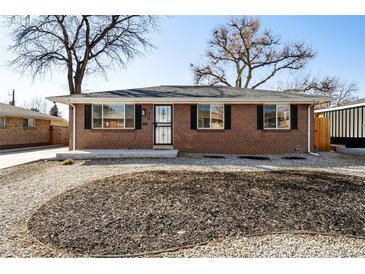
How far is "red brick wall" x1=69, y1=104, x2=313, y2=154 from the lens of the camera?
11.4m

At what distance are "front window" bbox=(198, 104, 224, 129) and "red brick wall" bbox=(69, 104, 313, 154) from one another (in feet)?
0.94

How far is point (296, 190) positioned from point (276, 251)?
7.81 feet

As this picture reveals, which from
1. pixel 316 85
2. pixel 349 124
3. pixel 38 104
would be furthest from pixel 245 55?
pixel 38 104

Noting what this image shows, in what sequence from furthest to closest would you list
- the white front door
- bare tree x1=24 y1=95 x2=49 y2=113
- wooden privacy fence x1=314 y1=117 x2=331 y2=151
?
bare tree x1=24 y1=95 x2=49 y2=113 < wooden privacy fence x1=314 y1=117 x2=331 y2=151 < the white front door

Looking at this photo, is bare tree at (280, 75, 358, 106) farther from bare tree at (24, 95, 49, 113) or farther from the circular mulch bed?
bare tree at (24, 95, 49, 113)

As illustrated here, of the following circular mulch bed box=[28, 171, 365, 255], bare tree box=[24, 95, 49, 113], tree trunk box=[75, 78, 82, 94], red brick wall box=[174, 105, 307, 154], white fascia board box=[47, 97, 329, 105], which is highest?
bare tree box=[24, 95, 49, 113]

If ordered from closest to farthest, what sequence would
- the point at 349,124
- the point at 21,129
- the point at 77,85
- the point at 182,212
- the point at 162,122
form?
the point at 182,212
the point at 162,122
the point at 349,124
the point at 21,129
the point at 77,85

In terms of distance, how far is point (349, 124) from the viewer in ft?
46.7

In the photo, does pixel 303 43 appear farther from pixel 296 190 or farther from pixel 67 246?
pixel 67 246

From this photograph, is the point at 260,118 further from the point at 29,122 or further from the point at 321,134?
the point at 29,122

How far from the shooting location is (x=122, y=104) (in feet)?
37.3

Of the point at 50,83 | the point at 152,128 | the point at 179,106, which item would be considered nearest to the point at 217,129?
the point at 179,106

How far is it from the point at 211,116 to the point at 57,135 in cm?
1453

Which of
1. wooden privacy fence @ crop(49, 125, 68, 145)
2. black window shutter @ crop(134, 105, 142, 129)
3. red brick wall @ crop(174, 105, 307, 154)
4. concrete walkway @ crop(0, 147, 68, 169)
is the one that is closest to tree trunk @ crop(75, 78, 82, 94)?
wooden privacy fence @ crop(49, 125, 68, 145)
